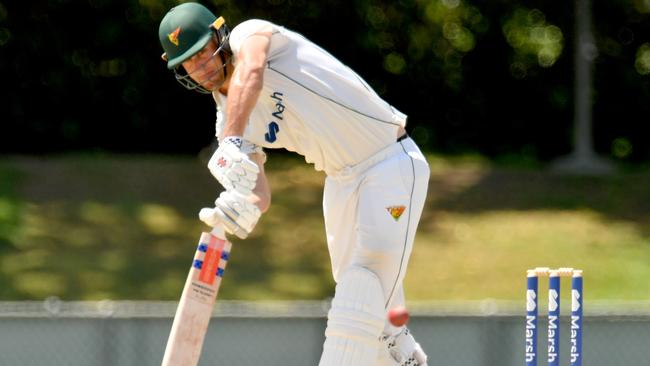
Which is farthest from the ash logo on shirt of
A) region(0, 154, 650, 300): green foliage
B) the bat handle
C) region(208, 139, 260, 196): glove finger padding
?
region(0, 154, 650, 300): green foliage

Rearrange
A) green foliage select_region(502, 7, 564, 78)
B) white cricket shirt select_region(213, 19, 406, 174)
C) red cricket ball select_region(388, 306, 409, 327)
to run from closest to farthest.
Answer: red cricket ball select_region(388, 306, 409, 327) < white cricket shirt select_region(213, 19, 406, 174) < green foliage select_region(502, 7, 564, 78)

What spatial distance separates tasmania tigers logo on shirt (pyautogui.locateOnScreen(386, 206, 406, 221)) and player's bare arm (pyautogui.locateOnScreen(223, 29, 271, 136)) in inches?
22.8

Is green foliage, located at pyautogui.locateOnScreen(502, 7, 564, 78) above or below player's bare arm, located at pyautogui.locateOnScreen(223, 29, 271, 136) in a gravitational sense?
above

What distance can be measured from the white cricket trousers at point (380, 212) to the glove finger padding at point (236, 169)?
490 mm

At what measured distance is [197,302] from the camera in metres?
4.18

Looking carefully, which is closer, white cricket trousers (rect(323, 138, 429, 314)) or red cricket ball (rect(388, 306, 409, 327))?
red cricket ball (rect(388, 306, 409, 327))

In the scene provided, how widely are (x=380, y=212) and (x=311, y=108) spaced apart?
1.35 ft

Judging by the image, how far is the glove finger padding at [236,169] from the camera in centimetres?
416

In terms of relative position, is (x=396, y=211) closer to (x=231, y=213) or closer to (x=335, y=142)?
(x=335, y=142)

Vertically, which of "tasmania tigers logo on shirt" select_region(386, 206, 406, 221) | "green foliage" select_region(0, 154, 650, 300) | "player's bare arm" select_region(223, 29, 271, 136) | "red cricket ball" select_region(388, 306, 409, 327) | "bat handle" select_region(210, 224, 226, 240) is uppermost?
"green foliage" select_region(0, 154, 650, 300)

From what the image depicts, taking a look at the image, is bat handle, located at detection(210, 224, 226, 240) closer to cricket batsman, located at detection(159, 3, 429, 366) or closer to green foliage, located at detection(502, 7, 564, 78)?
cricket batsman, located at detection(159, 3, 429, 366)

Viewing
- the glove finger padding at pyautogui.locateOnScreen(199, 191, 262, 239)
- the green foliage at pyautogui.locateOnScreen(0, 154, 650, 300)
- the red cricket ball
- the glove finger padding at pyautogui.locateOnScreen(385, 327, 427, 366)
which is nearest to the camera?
the glove finger padding at pyautogui.locateOnScreen(199, 191, 262, 239)

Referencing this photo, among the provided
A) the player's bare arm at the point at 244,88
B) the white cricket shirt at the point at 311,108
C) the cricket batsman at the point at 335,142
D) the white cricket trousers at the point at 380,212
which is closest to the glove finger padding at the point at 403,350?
the cricket batsman at the point at 335,142

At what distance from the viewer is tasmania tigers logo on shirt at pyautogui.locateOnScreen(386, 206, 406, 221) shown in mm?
4490
